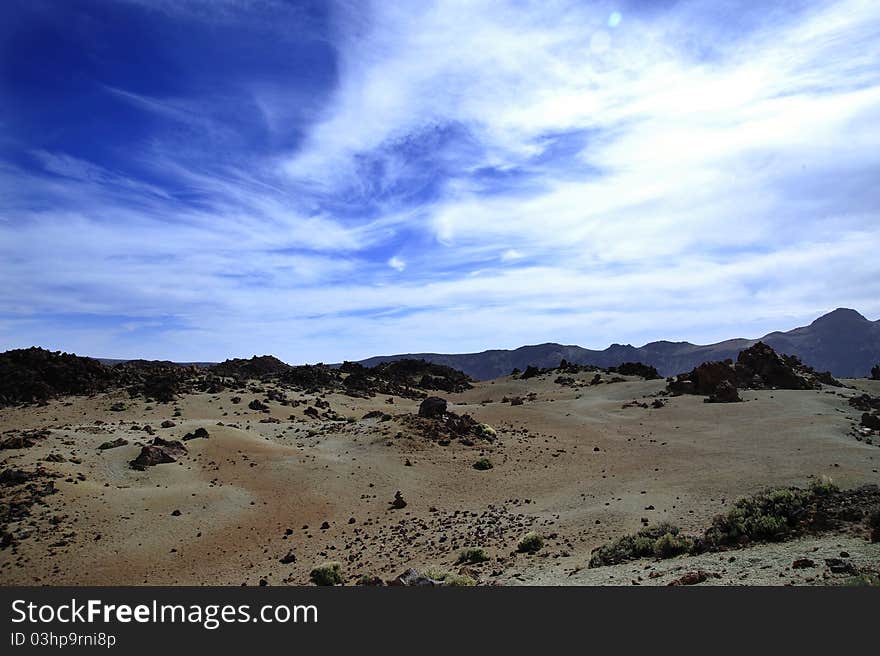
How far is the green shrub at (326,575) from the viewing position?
11383mm

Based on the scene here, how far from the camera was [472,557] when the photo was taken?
1171 cm

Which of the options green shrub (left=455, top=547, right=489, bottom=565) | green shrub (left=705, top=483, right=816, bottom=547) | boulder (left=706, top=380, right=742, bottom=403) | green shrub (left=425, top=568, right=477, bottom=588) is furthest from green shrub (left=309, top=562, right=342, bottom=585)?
boulder (left=706, top=380, right=742, bottom=403)

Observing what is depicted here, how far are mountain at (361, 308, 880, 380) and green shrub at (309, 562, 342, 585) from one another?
105 metres

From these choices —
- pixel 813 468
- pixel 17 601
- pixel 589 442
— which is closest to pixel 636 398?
pixel 589 442

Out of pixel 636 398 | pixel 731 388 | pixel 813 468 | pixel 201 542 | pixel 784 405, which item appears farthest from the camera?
pixel 636 398

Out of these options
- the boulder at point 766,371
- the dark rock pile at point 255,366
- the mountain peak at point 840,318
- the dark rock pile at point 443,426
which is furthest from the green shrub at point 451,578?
the mountain peak at point 840,318

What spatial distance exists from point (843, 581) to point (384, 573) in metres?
8.26

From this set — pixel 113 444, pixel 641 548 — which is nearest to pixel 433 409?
pixel 113 444

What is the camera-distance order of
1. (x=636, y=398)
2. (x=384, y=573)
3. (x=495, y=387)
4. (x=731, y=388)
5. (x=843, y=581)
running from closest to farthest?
1. (x=843, y=581)
2. (x=384, y=573)
3. (x=731, y=388)
4. (x=636, y=398)
5. (x=495, y=387)

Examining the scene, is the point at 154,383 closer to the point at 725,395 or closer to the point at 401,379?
the point at 401,379

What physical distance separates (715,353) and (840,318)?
92.1 ft

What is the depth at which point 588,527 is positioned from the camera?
13141mm

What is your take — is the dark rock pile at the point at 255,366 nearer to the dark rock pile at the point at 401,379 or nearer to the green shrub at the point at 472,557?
the dark rock pile at the point at 401,379

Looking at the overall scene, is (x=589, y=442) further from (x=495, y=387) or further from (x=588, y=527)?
(x=495, y=387)
